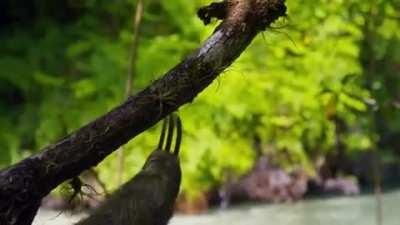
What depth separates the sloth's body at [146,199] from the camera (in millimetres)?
829

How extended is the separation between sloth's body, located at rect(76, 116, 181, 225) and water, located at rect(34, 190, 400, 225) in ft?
12.0

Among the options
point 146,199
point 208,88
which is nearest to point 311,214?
point 208,88

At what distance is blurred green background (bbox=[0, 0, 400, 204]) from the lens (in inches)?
91.8

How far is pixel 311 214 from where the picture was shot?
5.38 metres

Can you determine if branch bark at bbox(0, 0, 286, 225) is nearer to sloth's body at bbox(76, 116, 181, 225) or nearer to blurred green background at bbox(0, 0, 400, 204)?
sloth's body at bbox(76, 116, 181, 225)

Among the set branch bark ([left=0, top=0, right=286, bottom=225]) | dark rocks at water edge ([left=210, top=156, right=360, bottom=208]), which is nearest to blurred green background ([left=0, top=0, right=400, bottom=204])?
branch bark ([left=0, top=0, right=286, bottom=225])

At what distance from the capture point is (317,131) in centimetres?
291

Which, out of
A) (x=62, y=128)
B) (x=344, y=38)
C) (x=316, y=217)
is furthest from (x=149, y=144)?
(x=316, y=217)

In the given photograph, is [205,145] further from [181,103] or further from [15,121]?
[181,103]

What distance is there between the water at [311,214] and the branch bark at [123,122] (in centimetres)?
368

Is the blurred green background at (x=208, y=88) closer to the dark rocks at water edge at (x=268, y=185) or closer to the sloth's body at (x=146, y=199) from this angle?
the sloth's body at (x=146, y=199)

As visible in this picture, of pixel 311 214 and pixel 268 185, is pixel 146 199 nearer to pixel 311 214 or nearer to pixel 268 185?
pixel 311 214

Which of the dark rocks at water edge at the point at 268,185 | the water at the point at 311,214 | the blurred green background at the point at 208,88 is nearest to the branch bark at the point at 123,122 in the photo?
the blurred green background at the point at 208,88

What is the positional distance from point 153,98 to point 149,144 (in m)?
1.89
